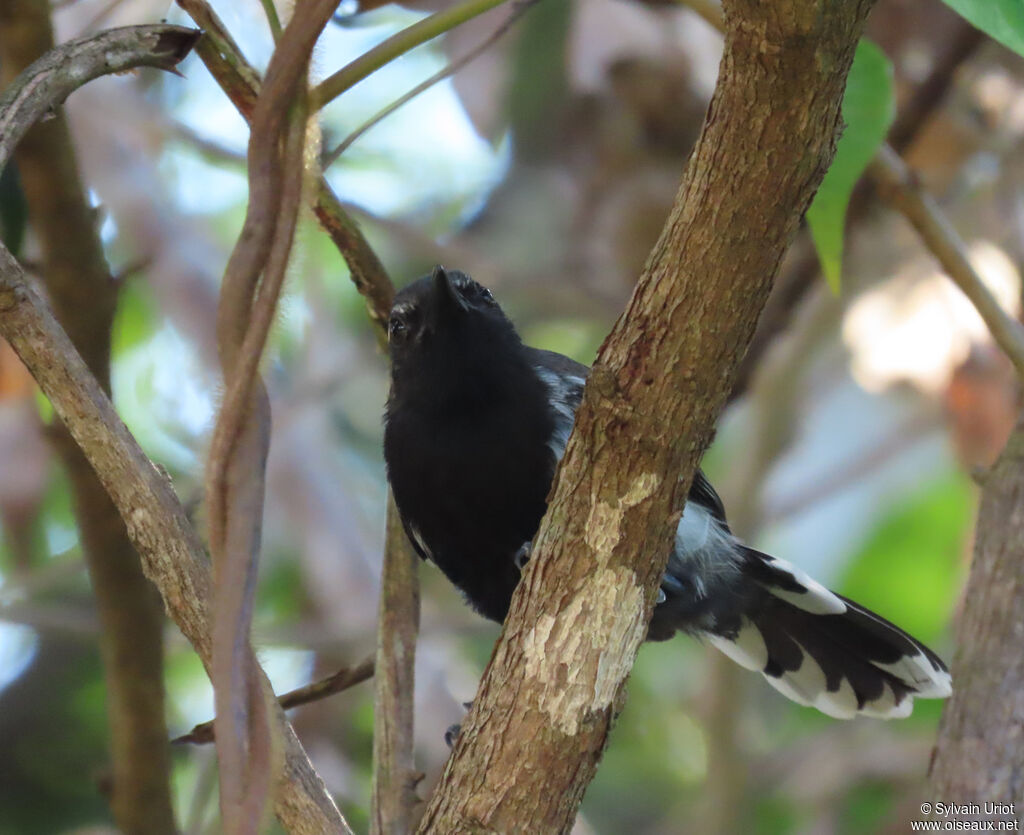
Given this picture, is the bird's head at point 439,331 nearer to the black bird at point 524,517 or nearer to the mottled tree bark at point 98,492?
the black bird at point 524,517

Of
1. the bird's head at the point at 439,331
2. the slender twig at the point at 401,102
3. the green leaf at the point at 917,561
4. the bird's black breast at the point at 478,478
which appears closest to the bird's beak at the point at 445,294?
the bird's head at the point at 439,331

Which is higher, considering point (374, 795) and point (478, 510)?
point (478, 510)

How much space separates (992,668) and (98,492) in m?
1.94

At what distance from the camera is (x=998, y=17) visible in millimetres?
1794

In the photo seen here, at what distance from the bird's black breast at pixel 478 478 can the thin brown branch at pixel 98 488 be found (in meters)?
0.63

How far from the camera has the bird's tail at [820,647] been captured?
3.36m

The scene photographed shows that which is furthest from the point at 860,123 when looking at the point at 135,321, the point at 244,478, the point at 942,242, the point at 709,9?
the point at 135,321

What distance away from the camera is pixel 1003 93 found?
502cm

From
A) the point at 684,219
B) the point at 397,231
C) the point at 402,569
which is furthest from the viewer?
the point at 397,231

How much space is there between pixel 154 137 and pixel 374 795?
13.1 ft

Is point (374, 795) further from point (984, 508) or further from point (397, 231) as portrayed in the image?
point (397, 231)

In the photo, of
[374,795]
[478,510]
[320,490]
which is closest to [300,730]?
[320,490]

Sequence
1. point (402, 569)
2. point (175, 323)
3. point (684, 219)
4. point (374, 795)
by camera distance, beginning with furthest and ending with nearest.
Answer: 1. point (175, 323)
2. point (402, 569)
3. point (374, 795)
4. point (684, 219)

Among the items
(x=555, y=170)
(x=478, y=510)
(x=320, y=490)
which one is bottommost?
(x=478, y=510)
